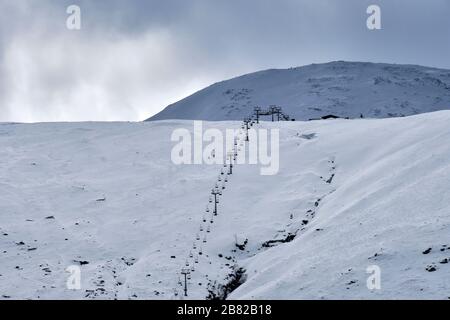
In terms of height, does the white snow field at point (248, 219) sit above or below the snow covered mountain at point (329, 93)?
below

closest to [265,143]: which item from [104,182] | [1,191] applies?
[104,182]

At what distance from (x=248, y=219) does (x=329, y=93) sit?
135 metres

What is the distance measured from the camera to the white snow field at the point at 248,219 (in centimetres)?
1980

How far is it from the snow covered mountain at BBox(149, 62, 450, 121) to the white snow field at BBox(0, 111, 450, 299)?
316 feet

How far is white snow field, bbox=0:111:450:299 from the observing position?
19.8m

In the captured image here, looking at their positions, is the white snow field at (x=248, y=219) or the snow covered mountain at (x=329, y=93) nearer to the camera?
the white snow field at (x=248, y=219)

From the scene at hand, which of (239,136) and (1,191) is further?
(239,136)

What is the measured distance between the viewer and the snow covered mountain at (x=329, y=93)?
14716 centimetres

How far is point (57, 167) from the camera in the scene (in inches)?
1629

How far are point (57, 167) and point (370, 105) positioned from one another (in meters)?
118

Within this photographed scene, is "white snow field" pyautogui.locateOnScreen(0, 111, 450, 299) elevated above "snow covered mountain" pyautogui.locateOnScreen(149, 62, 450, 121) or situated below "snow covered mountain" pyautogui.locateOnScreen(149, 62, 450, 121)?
below

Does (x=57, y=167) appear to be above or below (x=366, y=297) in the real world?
above

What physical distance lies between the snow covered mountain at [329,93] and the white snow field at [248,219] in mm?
96461

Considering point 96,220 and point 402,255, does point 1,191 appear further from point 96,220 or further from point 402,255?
point 402,255
